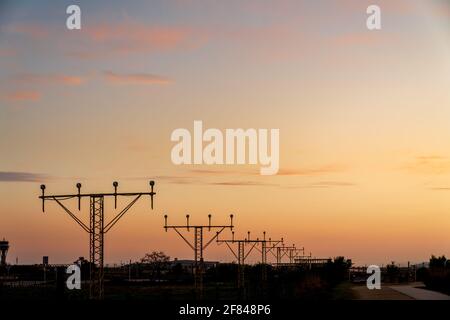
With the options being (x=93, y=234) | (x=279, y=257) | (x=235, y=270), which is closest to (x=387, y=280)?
(x=279, y=257)

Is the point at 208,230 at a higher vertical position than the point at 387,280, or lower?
higher

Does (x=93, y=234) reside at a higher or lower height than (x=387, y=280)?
higher

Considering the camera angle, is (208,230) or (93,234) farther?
(208,230)

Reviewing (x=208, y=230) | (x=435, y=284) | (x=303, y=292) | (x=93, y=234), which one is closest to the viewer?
(x=93, y=234)

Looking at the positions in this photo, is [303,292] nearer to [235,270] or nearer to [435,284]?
[435,284]

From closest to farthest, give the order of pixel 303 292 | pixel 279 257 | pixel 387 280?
pixel 303 292 < pixel 387 280 < pixel 279 257

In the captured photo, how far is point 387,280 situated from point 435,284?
108 feet
